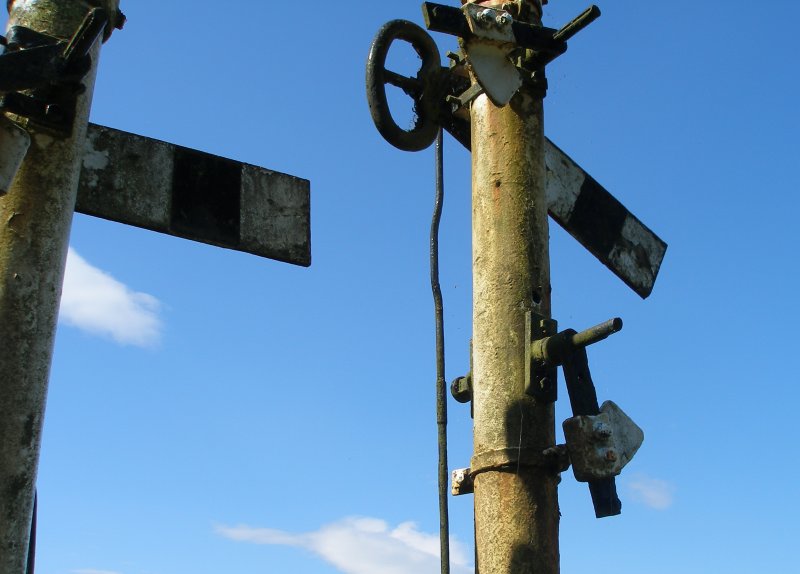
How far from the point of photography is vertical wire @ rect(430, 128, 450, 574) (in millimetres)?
3496

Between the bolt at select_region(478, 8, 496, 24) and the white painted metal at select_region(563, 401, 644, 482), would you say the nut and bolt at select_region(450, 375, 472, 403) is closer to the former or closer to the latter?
the white painted metal at select_region(563, 401, 644, 482)

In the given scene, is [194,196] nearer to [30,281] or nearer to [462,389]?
[30,281]

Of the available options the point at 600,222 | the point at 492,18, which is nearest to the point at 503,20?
the point at 492,18

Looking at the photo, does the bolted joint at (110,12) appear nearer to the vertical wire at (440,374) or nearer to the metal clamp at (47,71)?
the metal clamp at (47,71)

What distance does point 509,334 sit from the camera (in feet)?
11.5

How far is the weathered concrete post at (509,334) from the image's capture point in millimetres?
3309

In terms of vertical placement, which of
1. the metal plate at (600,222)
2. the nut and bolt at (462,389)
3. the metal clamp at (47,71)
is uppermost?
the metal plate at (600,222)

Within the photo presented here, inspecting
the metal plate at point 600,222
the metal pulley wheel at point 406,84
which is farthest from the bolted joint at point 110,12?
the metal plate at point 600,222

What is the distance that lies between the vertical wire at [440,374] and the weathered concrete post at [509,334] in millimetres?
124

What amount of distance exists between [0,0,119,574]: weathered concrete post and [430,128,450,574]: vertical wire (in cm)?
135

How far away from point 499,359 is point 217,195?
1140mm

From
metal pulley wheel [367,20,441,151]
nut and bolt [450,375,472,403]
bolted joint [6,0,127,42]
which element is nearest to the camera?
bolted joint [6,0,127,42]

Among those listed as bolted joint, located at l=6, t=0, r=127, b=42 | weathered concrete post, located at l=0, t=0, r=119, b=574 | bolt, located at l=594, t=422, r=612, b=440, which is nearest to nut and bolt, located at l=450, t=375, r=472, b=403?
bolt, located at l=594, t=422, r=612, b=440

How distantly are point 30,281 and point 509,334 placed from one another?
1546mm
